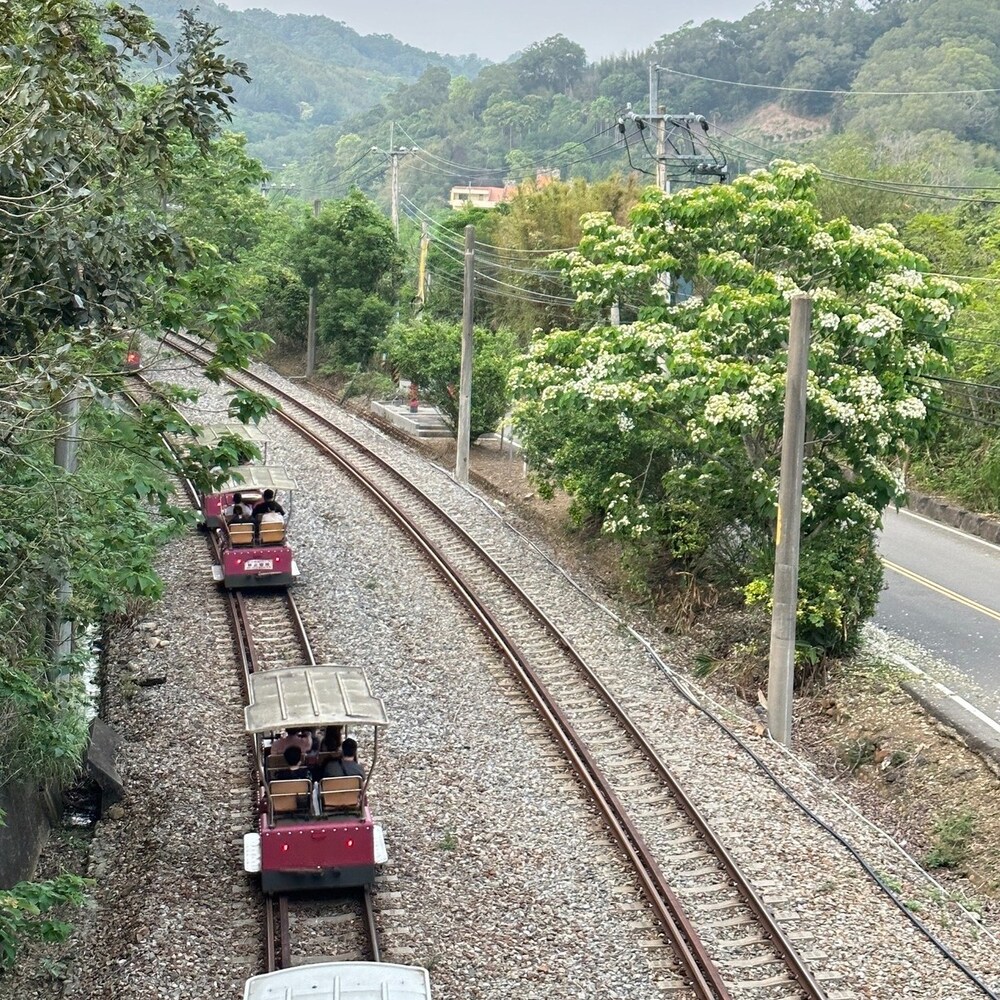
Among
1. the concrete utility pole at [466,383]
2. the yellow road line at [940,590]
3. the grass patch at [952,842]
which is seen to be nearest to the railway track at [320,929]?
the grass patch at [952,842]

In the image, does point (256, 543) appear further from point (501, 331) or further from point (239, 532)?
point (501, 331)

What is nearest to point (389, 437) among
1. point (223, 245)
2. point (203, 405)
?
point (203, 405)

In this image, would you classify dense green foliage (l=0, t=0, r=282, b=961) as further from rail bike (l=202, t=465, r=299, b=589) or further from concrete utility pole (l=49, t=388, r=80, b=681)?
rail bike (l=202, t=465, r=299, b=589)

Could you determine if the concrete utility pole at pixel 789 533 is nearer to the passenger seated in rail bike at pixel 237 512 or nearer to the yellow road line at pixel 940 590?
the yellow road line at pixel 940 590

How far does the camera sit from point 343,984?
8688mm

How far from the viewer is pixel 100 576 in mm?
14586

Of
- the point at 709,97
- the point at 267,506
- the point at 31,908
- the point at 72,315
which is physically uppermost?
the point at 709,97

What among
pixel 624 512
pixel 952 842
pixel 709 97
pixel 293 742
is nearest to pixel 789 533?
pixel 952 842

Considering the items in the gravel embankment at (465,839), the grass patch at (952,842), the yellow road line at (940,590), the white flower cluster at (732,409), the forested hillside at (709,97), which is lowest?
the grass patch at (952,842)

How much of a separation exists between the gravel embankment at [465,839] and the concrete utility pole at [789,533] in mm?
767

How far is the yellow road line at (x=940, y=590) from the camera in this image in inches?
966

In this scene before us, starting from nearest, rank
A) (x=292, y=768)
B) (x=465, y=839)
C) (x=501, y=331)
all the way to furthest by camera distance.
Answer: (x=292, y=768) → (x=465, y=839) → (x=501, y=331)

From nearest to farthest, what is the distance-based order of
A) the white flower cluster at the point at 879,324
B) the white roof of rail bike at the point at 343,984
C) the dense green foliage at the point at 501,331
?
the white roof of rail bike at the point at 343,984 → the dense green foliage at the point at 501,331 → the white flower cluster at the point at 879,324

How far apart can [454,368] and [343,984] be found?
93.3 feet
